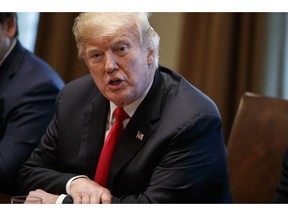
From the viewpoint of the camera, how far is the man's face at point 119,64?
62.7 inches

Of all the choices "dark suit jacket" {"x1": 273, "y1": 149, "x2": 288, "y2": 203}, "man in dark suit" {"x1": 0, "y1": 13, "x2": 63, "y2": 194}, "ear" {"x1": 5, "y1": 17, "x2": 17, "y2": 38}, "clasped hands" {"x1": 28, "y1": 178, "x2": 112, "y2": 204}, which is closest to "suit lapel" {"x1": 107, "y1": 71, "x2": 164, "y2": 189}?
"clasped hands" {"x1": 28, "y1": 178, "x2": 112, "y2": 204}

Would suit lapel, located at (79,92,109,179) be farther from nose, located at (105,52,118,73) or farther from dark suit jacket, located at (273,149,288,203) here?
dark suit jacket, located at (273,149,288,203)

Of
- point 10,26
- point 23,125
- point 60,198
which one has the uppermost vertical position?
point 10,26

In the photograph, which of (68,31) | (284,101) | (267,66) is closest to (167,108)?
(284,101)

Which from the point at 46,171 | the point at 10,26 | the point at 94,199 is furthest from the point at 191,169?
the point at 10,26

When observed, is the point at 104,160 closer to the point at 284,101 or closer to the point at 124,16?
the point at 124,16

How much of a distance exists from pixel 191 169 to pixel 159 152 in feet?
0.38

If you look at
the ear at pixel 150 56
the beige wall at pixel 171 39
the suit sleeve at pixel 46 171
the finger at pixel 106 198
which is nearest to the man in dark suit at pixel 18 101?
the suit sleeve at pixel 46 171

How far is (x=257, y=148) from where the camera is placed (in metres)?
2.13

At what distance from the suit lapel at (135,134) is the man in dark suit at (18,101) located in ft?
2.04

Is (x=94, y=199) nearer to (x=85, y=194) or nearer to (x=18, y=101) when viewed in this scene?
(x=85, y=194)

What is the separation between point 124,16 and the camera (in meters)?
1.60

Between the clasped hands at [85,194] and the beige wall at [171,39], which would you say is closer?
the clasped hands at [85,194]

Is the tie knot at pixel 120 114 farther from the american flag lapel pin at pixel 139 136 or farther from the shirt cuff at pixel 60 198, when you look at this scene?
the shirt cuff at pixel 60 198
